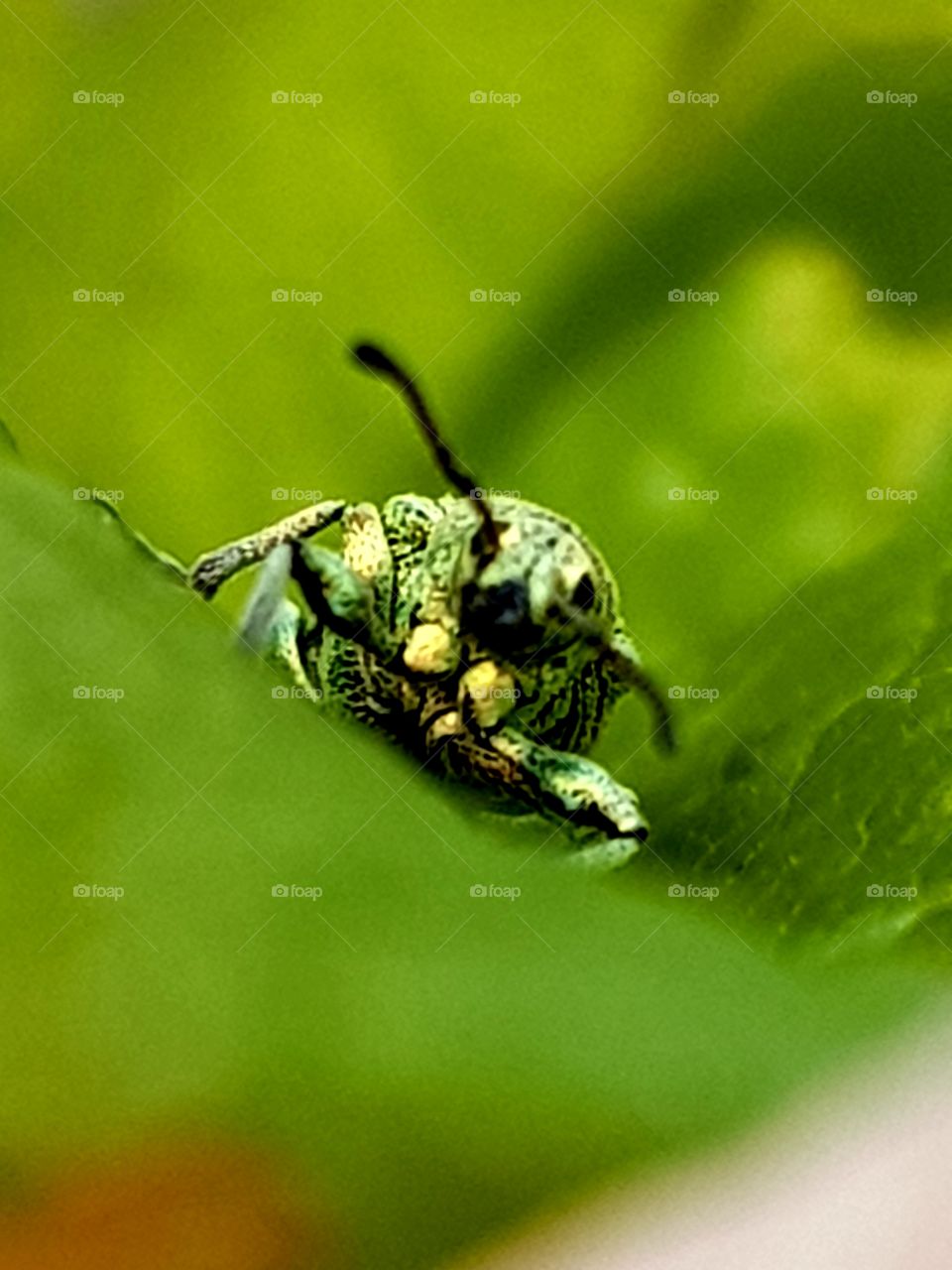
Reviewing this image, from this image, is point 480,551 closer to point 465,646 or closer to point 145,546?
point 465,646

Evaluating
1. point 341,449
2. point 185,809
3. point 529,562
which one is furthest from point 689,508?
point 185,809

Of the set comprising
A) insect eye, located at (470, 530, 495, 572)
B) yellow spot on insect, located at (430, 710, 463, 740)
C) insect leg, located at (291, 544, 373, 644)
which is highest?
insect eye, located at (470, 530, 495, 572)

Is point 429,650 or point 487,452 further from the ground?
point 487,452

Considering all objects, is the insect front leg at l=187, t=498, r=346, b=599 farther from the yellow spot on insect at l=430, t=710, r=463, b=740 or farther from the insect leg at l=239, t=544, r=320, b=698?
the yellow spot on insect at l=430, t=710, r=463, b=740

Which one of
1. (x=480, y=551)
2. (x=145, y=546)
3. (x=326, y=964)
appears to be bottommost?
(x=326, y=964)

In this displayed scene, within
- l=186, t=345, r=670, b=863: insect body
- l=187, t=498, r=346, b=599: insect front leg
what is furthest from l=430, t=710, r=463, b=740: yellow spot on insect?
l=187, t=498, r=346, b=599: insect front leg

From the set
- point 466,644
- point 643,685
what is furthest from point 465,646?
point 643,685

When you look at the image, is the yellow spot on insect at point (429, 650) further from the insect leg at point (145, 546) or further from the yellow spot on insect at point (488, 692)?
the insect leg at point (145, 546)
